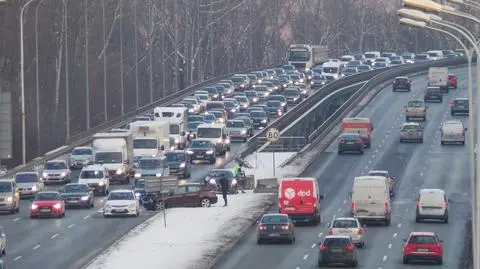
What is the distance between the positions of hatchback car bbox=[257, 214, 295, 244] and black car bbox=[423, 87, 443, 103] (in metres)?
66.3

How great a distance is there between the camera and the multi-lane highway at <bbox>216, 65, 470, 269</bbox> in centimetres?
5856

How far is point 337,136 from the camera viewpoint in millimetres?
106812

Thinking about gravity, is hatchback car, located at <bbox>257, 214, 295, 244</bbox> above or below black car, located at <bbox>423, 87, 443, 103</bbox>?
below

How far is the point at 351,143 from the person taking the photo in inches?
3809

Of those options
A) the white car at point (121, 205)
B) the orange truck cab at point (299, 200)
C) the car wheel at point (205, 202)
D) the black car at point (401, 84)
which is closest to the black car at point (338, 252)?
the orange truck cab at point (299, 200)

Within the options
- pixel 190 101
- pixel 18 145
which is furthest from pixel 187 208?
pixel 190 101

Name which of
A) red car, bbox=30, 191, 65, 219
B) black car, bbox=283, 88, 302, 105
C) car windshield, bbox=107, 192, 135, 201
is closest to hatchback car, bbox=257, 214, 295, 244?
car windshield, bbox=107, 192, 135, 201

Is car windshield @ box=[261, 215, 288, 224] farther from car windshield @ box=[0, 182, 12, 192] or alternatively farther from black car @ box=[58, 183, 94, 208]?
car windshield @ box=[0, 182, 12, 192]

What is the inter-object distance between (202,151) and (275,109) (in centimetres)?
2750

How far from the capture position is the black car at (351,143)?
9675 centimetres

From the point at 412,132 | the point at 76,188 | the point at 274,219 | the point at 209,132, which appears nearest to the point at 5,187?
the point at 76,188

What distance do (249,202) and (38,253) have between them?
1741 cm

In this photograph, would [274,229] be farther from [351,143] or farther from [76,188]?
[351,143]

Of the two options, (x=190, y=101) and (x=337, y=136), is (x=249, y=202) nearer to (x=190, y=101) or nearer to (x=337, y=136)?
(x=337, y=136)
